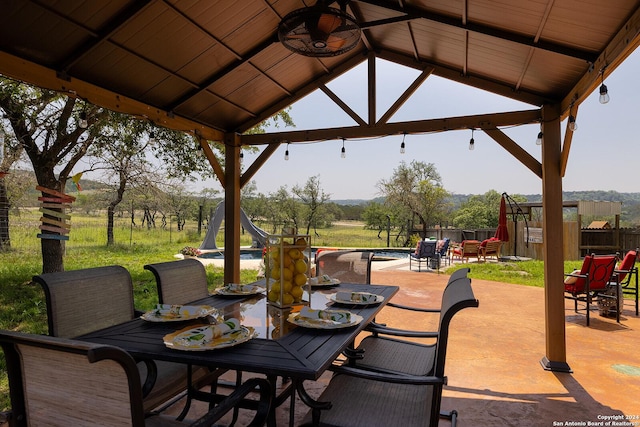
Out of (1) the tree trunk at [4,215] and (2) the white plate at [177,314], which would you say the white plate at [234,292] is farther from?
(1) the tree trunk at [4,215]

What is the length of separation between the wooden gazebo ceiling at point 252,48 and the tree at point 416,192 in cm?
1330

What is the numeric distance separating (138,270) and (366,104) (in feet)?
18.7

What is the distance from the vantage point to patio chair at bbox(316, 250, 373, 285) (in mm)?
3459

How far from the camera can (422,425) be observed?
1.47 metres

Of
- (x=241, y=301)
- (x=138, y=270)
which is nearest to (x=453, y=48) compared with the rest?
(x=241, y=301)

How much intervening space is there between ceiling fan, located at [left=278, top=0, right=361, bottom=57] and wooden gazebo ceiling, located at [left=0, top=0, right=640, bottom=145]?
801 mm

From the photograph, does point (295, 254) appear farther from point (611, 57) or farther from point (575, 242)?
point (575, 242)

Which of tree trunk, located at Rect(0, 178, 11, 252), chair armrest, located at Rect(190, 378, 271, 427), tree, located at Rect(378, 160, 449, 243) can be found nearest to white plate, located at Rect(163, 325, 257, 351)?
chair armrest, located at Rect(190, 378, 271, 427)

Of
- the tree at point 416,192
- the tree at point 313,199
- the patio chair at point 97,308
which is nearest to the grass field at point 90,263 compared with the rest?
the patio chair at point 97,308

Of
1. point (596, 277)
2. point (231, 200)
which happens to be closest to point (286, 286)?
point (231, 200)

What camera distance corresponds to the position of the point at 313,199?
18.8 meters

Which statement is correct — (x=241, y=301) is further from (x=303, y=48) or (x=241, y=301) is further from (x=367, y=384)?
(x=303, y=48)

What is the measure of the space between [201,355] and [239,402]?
21 cm

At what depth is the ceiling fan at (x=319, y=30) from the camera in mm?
2318
